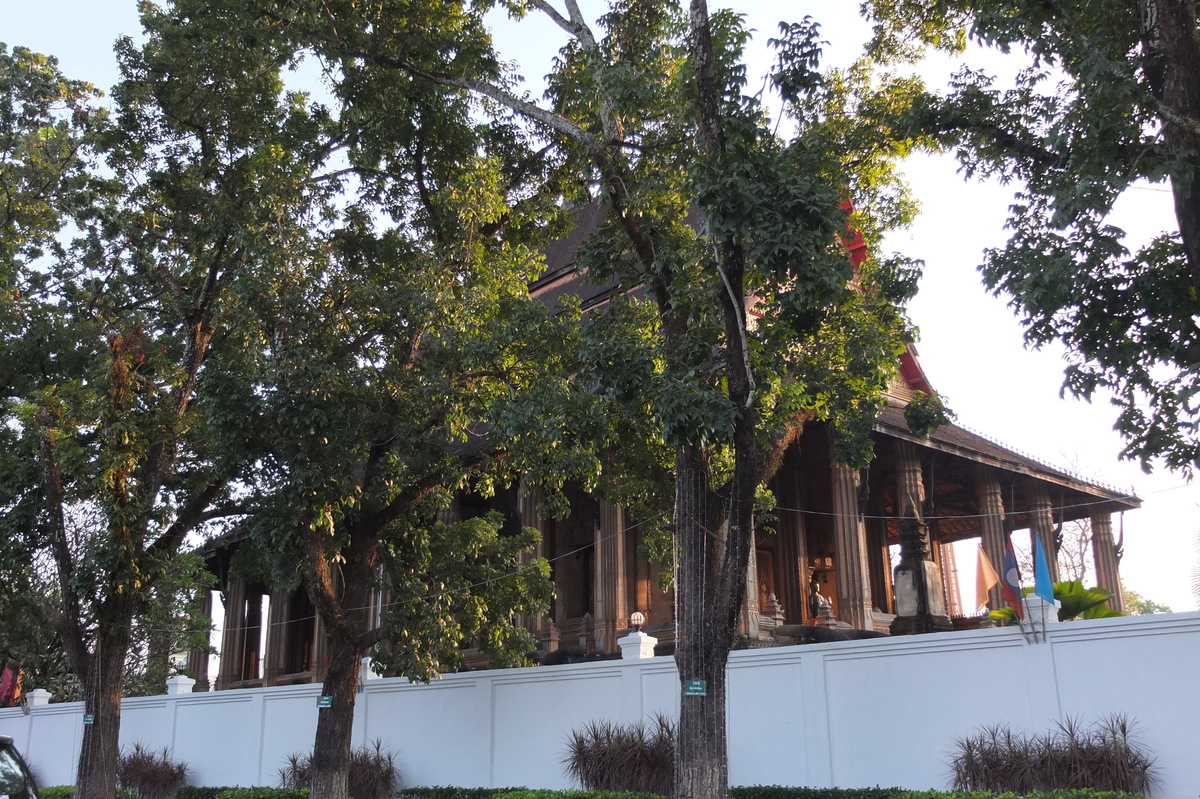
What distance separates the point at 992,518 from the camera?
64.8 ft

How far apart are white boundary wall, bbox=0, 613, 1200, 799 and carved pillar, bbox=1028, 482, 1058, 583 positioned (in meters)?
10.7

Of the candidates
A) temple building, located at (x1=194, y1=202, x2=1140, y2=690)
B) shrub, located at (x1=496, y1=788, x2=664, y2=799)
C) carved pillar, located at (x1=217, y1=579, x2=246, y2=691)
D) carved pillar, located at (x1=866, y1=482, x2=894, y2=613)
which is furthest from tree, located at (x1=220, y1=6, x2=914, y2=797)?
carved pillar, located at (x1=217, y1=579, x2=246, y2=691)

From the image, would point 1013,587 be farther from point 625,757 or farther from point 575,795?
point 575,795

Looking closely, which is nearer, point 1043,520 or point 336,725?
point 336,725

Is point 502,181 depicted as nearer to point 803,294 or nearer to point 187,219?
point 187,219

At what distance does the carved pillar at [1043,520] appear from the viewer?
2072cm

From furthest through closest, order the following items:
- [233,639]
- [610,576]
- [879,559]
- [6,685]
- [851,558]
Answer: [233,639] → [6,685] → [879,559] → [610,576] → [851,558]

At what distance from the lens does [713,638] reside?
9.05m

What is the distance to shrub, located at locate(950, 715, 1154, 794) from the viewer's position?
9094 mm

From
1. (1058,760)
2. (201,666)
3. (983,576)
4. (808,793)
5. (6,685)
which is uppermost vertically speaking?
(983,576)

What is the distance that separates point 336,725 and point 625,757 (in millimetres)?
3767

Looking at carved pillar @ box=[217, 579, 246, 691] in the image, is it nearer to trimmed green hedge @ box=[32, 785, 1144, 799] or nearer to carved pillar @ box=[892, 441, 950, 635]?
trimmed green hedge @ box=[32, 785, 1144, 799]

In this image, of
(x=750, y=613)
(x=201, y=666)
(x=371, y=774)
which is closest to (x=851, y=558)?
(x=750, y=613)

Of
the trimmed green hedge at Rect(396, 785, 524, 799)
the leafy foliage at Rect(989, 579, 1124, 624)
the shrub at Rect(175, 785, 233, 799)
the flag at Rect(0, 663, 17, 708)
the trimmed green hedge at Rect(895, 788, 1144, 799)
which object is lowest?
the shrub at Rect(175, 785, 233, 799)
